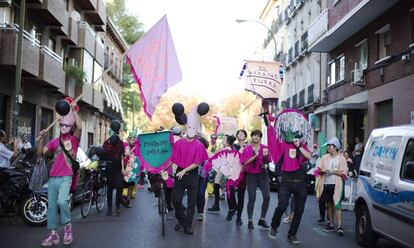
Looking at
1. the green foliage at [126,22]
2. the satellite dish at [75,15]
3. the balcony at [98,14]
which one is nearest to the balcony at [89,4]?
the balcony at [98,14]

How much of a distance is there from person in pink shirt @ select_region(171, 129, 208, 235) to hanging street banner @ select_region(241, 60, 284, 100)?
15.1 ft

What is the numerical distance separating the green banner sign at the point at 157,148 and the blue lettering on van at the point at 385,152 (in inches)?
142

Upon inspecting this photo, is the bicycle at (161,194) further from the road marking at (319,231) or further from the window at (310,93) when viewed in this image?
the window at (310,93)

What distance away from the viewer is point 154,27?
11656 mm

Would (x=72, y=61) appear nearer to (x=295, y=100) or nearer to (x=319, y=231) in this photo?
(x=295, y=100)

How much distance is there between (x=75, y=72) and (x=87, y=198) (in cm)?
1588

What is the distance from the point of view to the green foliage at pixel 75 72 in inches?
1056

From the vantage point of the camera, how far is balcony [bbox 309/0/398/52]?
19.0 metres

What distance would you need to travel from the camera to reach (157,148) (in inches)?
395

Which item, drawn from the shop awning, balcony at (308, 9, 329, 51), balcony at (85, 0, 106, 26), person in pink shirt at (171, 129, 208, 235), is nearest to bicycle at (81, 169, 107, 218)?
person in pink shirt at (171, 129, 208, 235)

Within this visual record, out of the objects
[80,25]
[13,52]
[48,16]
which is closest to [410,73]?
[13,52]

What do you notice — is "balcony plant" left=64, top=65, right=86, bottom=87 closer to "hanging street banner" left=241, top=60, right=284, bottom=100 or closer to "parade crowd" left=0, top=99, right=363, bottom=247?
"hanging street banner" left=241, top=60, right=284, bottom=100

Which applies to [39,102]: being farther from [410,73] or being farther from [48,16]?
[410,73]

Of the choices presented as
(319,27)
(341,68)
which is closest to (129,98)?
(341,68)
